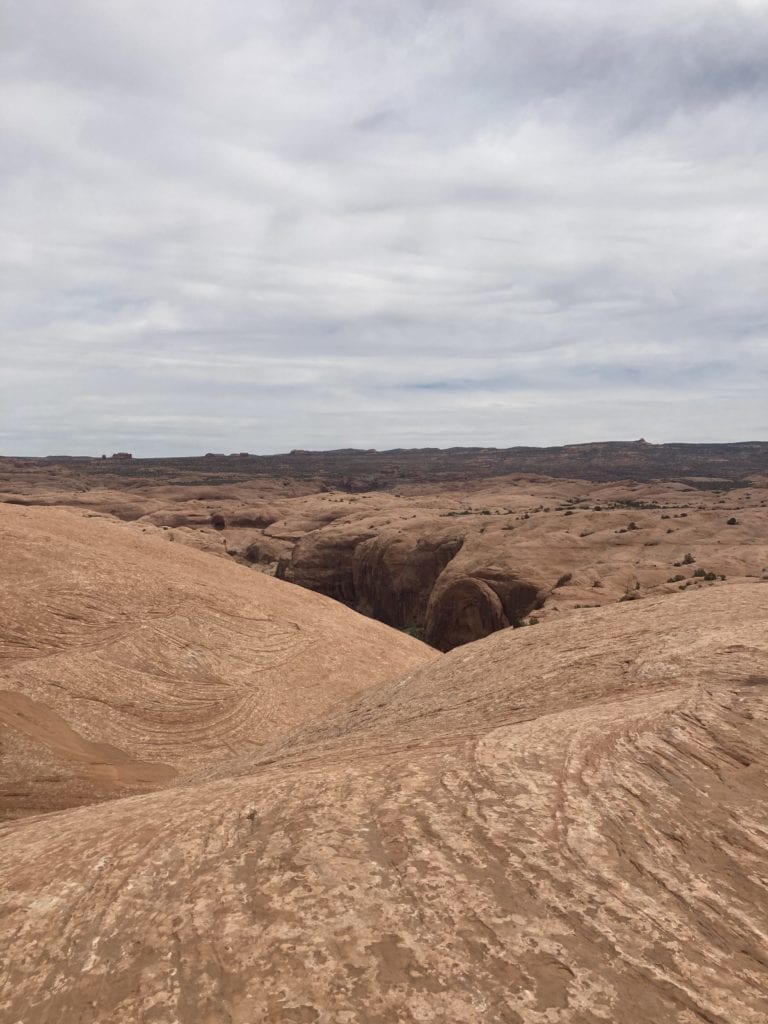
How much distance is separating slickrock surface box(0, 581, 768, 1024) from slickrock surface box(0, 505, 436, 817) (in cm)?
814


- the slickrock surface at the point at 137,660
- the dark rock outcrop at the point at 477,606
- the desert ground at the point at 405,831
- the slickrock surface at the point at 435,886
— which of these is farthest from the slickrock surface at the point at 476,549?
the slickrock surface at the point at 435,886

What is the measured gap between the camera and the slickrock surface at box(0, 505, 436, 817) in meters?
15.5

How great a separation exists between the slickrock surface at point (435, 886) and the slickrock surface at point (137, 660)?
814 centimetres

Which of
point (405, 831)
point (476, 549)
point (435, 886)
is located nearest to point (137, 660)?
point (405, 831)

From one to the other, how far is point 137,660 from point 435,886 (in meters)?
15.9

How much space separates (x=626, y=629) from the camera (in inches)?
523

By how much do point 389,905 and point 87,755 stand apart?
12.8 metres

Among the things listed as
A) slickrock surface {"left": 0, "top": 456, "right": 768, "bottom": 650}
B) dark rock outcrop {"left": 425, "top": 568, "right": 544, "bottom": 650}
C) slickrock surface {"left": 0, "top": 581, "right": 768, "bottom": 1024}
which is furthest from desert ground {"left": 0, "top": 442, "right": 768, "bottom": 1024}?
dark rock outcrop {"left": 425, "top": 568, "right": 544, "bottom": 650}

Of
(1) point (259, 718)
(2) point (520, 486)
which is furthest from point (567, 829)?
(2) point (520, 486)

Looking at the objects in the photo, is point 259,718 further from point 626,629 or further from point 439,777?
point 439,777

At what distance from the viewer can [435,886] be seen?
5.22m

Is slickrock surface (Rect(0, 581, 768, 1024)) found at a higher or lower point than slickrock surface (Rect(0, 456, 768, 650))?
higher

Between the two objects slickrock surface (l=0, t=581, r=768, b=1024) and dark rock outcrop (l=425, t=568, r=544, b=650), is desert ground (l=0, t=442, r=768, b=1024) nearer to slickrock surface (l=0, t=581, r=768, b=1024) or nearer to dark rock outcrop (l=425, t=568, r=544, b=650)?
slickrock surface (l=0, t=581, r=768, b=1024)

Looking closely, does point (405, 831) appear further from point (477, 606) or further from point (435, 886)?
point (477, 606)
